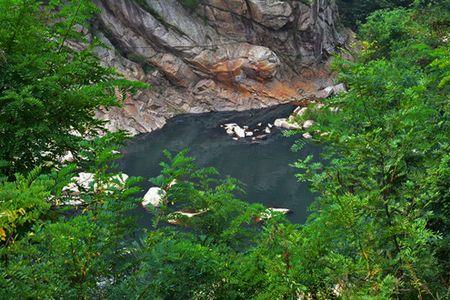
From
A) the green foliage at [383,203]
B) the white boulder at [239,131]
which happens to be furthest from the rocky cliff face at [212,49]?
the green foliage at [383,203]

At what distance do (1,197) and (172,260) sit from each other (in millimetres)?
1040

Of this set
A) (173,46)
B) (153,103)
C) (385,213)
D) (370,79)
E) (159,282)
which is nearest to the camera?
(159,282)

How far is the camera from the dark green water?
13469 mm

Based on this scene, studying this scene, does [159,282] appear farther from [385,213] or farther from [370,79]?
[370,79]

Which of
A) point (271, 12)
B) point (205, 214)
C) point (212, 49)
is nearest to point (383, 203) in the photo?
point (205, 214)

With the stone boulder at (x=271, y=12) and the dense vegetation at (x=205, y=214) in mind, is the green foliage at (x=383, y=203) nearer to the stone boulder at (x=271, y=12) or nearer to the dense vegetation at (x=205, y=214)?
the dense vegetation at (x=205, y=214)

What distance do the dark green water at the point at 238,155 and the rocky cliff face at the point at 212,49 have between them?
2.48m

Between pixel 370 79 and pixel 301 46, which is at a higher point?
pixel 370 79

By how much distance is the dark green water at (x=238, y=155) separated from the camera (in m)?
13.5

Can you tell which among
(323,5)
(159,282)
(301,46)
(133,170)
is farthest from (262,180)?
(323,5)

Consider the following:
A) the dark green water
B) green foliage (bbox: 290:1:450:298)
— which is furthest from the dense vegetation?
the dark green water

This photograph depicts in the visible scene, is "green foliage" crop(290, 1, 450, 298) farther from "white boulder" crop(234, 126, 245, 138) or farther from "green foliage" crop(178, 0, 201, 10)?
"green foliage" crop(178, 0, 201, 10)

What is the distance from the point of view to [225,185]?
13.3ft

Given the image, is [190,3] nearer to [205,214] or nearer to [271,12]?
[271,12]
